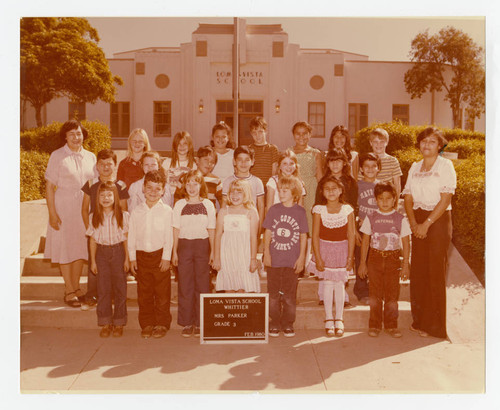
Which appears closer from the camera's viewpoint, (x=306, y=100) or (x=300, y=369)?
(x=300, y=369)

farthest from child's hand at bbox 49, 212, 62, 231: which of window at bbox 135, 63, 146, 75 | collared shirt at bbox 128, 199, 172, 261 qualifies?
window at bbox 135, 63, 146, 75

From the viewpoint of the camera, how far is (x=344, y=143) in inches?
210

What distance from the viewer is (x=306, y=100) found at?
767 inches

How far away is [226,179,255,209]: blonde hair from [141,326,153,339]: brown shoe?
140 centimetres

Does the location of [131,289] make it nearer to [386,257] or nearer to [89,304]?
[89,304]

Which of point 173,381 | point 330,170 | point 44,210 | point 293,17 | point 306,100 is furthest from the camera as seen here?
point 306,100

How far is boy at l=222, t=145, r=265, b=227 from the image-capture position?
502 centimetres

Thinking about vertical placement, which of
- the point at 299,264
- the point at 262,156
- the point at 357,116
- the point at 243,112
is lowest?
the point at 299,264

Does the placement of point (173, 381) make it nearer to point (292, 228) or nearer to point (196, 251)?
point (196, 251)

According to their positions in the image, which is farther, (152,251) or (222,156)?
(222,156)

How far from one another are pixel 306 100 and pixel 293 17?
590 inches

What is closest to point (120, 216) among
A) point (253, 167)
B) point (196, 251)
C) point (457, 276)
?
point (196, 251)

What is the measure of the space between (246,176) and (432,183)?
5.74ft

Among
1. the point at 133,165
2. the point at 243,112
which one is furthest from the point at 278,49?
the point at 133,165
